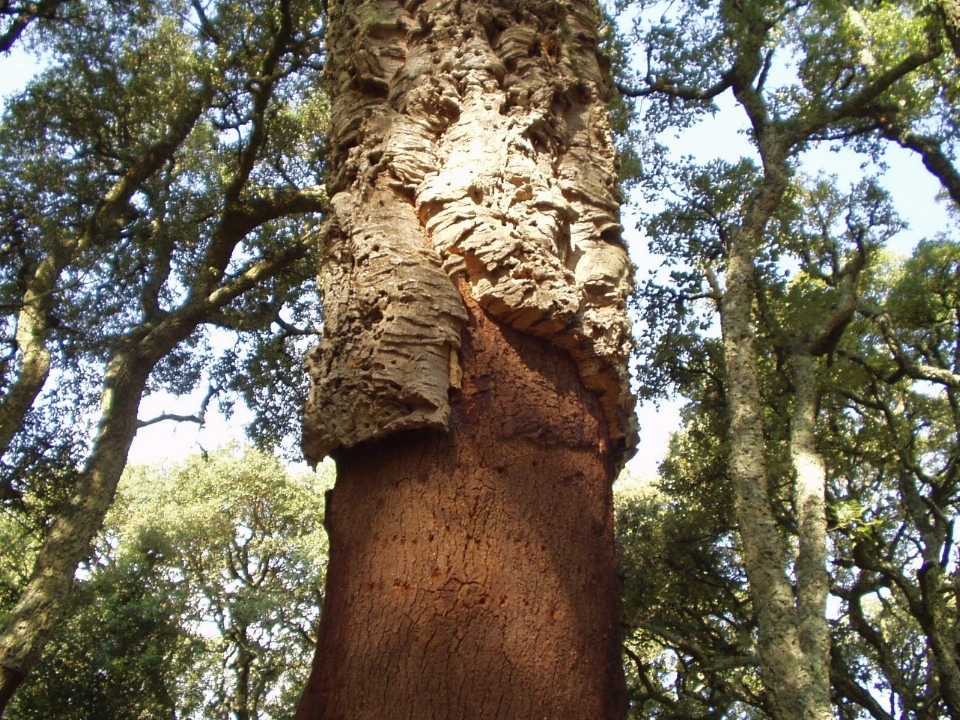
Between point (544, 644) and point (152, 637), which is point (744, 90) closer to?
point (544, 644)

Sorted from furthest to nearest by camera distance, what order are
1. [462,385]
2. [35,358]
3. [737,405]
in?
[35,358], [737,405], [462,385]

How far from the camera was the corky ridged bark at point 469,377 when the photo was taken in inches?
68.3

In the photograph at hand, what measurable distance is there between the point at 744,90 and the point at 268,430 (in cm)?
902

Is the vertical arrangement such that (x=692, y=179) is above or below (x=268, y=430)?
above

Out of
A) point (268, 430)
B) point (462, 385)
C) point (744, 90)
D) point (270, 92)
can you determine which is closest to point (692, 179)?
point (744, 90)

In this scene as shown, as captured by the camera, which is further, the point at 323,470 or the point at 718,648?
the point at 323,470

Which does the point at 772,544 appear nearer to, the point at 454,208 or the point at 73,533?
the point at 454,208

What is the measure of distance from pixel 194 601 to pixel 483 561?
17.5m

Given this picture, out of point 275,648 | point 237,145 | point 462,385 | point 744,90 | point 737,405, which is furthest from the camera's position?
point 275,648

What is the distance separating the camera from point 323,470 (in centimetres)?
1766

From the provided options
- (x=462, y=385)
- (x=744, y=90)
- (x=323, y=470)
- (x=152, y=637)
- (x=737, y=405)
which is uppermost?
(x=744, y=90)

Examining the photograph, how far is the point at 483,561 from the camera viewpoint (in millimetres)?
1797

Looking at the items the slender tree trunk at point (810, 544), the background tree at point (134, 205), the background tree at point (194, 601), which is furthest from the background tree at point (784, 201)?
the background tree at point (194, 601)

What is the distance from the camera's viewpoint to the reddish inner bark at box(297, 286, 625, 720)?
1.68 metres
